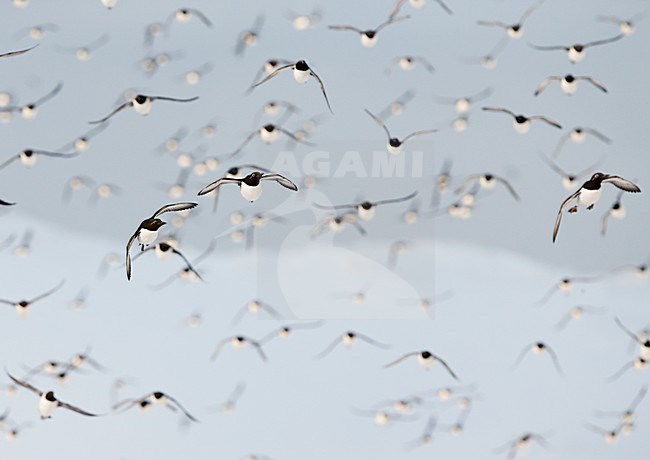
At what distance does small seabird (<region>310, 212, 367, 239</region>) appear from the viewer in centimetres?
191

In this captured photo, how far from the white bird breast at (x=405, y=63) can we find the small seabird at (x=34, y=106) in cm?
82

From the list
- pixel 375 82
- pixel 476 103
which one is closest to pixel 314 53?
pixel 375 82

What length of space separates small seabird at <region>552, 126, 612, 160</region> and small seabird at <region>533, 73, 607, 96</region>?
0.30 feet

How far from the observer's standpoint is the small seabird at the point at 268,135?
72.6 inches

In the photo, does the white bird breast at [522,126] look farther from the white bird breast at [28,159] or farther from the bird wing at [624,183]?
the white bird breast at [28,159]

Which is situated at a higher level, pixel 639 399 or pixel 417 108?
pixel 417 108

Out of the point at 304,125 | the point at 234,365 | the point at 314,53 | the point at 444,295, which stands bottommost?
the point at 234,365

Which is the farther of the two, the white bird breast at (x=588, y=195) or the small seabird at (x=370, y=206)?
the small seabird at (x=370, y=206)

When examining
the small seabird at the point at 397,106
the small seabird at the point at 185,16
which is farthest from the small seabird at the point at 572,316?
the small seabird at the point at 185,16

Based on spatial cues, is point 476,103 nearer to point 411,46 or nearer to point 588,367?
point 411,46

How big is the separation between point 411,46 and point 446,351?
2.43ft

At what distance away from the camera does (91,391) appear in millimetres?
1895

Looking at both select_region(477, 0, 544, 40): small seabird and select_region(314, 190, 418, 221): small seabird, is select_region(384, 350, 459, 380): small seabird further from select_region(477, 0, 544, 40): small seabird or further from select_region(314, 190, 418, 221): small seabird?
select_region(477, 0, 544, 40): small seabird

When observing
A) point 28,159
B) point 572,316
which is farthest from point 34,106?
point 572,316
